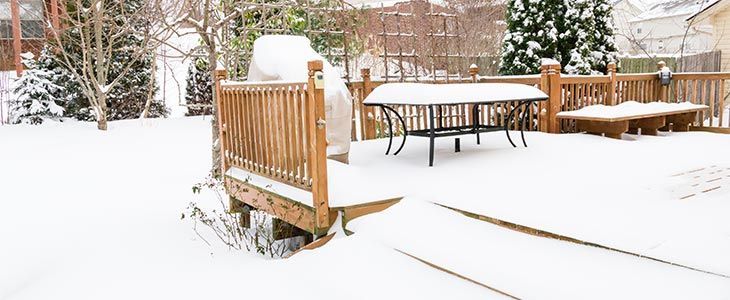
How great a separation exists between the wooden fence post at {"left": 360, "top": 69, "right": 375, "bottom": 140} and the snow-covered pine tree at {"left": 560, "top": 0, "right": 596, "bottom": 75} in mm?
3235

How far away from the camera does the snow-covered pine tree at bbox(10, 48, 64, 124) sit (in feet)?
36.5

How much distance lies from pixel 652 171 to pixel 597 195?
3.26 feet

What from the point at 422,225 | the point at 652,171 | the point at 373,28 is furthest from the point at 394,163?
the point at 373,28

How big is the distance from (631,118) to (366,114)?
2745 mm

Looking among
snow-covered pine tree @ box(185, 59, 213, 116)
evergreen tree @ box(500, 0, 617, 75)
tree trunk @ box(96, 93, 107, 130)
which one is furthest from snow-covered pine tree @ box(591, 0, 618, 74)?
tree trunk @ box(96, 93, 107, 130)

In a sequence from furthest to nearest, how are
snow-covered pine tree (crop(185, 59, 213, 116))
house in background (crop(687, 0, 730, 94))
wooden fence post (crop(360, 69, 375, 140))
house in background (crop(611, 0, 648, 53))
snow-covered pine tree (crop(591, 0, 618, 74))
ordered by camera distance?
snow-covered pine tree (crop(185, 59, 213, 116)) → house in background (crop(687, 0, 730, 94)) → house in background (crop(611, 0, 648, 53)) → snow-covered pine tree (crop(591, 0, 618, 74)) → wooden fence post (crop(360, 69, 375, 140))

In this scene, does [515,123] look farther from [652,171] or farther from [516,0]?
[652,171]

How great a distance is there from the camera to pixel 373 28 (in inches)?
461

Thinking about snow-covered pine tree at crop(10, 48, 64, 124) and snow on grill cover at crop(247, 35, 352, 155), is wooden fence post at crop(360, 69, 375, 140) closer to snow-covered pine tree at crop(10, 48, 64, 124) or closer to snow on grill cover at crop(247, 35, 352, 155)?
snow on grill cover at crop(247, 35, 352, 155)

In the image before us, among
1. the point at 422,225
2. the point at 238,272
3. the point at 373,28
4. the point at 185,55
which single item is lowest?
the point at 238,272

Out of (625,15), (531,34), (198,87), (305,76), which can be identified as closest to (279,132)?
(305,76)

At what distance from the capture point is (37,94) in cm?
1118

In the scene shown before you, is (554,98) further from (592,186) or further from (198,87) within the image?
(198,87)

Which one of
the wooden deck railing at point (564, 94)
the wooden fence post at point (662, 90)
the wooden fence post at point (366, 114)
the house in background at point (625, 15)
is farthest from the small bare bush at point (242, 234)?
the house in background at point (625, 15)
